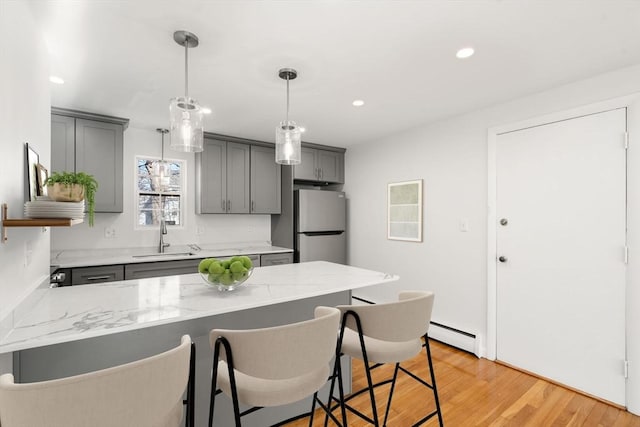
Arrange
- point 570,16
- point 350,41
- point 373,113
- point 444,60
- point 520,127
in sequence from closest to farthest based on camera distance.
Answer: point 570,16
point 350,41
point 444,60
point 520,127
point 373,113

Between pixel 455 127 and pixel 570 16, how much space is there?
1635mm

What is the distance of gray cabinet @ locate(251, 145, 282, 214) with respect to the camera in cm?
418

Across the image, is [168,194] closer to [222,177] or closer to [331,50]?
[222,177]

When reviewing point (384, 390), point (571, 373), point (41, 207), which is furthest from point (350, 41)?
point (571, 373)

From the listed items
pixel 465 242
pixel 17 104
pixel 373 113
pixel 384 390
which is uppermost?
pixel 373 113

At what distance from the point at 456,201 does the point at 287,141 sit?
6.64 feet

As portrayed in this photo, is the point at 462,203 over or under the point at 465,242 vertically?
over

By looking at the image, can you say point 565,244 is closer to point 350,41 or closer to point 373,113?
point 373,113

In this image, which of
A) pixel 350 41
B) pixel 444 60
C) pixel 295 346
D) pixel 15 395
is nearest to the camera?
pixel 15 395

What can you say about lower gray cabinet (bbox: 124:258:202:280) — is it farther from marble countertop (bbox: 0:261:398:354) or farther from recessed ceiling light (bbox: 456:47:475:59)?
recessed ceiling light (bbox: 456:47:475:59)

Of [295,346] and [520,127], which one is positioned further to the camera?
[520,127]

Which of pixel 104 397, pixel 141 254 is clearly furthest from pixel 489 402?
pixel 141 254

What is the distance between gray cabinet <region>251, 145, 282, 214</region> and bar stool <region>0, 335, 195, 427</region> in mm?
3304

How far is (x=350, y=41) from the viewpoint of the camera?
185 cm
